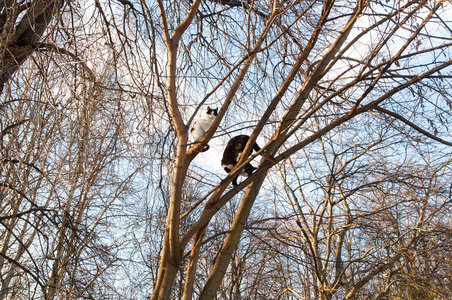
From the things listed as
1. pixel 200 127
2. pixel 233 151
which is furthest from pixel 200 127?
pixel 233 151

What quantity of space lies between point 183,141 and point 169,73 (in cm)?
48

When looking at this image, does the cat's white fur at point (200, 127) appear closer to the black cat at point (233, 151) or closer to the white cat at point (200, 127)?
the white cat at point (200, 127)

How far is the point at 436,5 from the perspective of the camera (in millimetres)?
2283

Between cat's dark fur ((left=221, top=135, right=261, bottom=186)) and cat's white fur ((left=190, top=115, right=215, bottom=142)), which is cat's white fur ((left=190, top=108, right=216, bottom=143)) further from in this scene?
cat's dark fur ((left=221, top=135, right=261, bottom=186))

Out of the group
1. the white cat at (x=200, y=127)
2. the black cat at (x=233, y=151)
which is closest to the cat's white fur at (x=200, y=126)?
the white cat at (x=200, y=127)

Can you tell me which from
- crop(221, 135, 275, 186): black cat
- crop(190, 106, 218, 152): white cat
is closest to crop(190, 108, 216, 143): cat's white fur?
crop(190, 106, 218, 152): white cat

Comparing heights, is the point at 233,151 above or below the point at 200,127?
below

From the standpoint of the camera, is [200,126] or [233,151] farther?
[200,126]

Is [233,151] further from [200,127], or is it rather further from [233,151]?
[200,127]

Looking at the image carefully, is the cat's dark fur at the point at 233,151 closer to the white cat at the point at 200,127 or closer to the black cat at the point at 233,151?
the black cat at the point at 233,151

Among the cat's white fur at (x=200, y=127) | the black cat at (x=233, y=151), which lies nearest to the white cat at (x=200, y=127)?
the cat's white fur at (x=200, y=127)

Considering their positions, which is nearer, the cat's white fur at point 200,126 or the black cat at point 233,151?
the black cat at point 233,151

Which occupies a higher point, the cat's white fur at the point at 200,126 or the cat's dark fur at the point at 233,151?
the cat's white fur at the point at 200,126

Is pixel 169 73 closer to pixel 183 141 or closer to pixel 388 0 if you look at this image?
pixel 183 141
